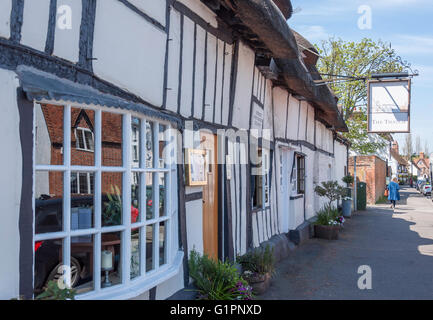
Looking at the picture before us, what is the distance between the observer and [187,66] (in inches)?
196

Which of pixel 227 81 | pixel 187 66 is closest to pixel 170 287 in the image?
pixel 187 66

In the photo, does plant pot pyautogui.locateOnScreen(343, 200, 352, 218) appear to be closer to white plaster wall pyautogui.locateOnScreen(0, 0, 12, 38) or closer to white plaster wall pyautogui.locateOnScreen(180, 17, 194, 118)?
white plaster wall pyautogui.locateOnScreen(180, 17, 194, 118)

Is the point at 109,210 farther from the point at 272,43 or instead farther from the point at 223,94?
the point at 272,43

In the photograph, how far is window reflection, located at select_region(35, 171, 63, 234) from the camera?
11.1 feet

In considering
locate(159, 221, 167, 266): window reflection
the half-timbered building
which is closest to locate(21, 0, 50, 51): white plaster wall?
the half-timbered building

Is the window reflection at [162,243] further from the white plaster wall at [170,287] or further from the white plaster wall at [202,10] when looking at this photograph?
the white plaster wall at [202,10]

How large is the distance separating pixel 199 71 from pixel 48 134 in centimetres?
208

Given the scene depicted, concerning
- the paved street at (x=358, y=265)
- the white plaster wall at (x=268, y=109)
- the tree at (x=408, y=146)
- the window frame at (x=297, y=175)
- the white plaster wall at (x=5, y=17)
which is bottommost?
the paved street at (x=358, y=265)

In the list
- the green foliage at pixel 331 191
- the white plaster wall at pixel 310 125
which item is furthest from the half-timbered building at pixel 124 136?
the green foliage at pixel 331 191

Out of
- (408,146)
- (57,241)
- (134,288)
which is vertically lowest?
(134,288)

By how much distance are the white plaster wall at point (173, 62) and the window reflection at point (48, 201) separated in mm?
1410

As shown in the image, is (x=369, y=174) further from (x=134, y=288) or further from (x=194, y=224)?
(x=134, y=288)

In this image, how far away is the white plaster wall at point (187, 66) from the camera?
16.0 feet
